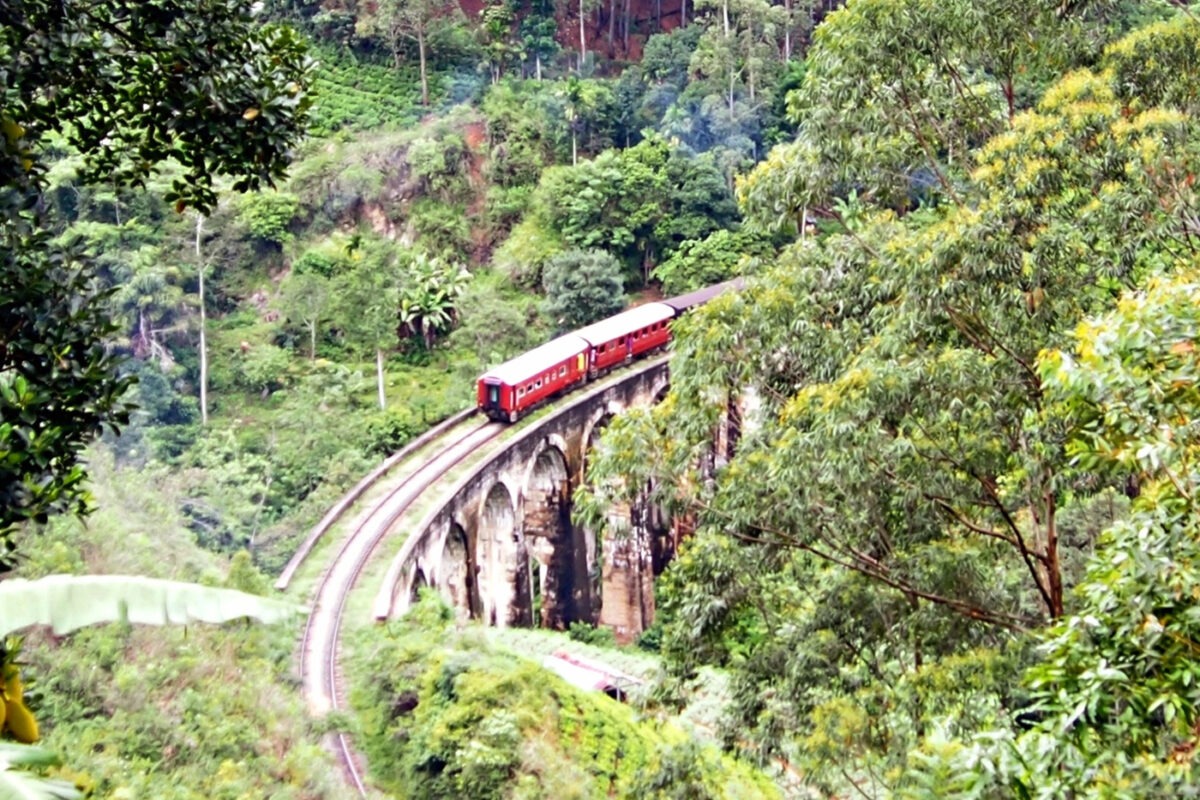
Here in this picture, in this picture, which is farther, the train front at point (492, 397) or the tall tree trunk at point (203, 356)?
the tall tree trunk at point (203, 356)

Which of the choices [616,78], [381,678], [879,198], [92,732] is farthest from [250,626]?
[616,78]

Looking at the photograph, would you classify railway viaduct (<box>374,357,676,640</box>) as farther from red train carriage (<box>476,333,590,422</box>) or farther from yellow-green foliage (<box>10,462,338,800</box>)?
yellow-green foliage (<box>10,462,338,800</box>)

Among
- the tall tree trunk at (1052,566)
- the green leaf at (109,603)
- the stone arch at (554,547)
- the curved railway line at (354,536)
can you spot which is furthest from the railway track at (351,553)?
the green leaf at (109,603)

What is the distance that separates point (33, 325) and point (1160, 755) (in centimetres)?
328

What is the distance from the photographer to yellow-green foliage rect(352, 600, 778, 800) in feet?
35.6

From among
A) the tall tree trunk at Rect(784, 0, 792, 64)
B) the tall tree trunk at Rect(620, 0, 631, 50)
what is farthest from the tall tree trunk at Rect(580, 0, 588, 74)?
the tall tree trunk at Rect(784, 0, 792, 64)

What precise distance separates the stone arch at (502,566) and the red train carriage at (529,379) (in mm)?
1518

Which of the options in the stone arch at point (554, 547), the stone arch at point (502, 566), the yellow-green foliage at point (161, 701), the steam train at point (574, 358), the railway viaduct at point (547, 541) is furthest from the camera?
the stone arch at point (554, 547)

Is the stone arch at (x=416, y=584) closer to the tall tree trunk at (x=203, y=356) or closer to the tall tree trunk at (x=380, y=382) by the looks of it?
the tall tree trunk at (x=380, y=382)

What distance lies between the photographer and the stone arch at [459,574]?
1722cm

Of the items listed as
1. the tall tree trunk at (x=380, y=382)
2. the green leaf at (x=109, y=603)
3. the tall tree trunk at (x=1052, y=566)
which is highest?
the tall tree trunk at (x=380, y=382)

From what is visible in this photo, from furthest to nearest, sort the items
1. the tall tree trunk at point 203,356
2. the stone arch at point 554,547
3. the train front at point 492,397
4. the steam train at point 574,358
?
the tall tree trunk at point 203,356 → the stone arch at point 554,547 → the steam train at point 574,358 → the train front at point 492,397

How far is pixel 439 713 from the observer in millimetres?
11469

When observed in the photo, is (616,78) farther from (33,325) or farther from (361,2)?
(33,325)
